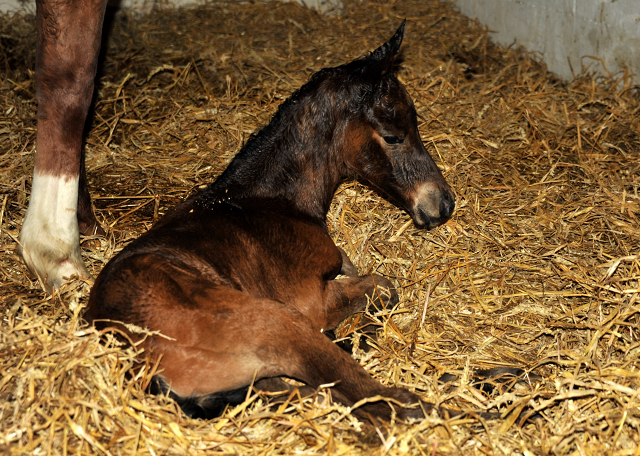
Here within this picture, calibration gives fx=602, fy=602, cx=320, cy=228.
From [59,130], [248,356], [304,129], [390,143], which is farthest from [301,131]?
[248,356]

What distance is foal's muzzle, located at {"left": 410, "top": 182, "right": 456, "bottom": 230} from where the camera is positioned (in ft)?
11.3

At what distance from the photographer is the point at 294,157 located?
3.31 meters

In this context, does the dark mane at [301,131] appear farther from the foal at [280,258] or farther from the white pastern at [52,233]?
the white pastern at [52,233]

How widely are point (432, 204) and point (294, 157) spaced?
2.73 feet

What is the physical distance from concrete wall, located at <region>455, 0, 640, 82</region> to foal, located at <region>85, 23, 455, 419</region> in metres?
2.70

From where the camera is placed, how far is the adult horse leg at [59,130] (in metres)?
3.12

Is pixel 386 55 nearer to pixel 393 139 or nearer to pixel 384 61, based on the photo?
pixel 384 61

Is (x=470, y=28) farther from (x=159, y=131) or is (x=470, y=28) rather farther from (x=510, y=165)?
(x=159, y=131)

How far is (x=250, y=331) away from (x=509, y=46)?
480 cm

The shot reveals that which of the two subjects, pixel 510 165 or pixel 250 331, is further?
pixel 510 165

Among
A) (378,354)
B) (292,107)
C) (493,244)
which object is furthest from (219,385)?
(493,244)

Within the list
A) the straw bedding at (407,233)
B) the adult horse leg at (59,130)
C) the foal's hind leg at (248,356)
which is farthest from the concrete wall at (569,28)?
the foal's hind leg at (248,356)

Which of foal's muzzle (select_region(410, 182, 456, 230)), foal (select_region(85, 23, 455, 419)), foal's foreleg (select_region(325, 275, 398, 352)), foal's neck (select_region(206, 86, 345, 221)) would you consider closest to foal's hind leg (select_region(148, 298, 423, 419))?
foal (select_region(85, 23, 455, 419))

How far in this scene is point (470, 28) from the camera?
6.40m
